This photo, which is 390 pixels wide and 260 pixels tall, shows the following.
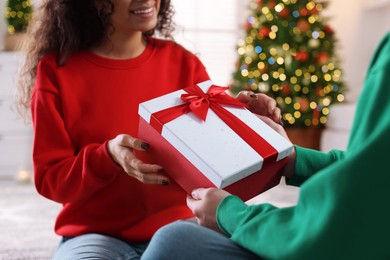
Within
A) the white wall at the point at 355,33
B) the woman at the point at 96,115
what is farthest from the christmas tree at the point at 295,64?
the woman at the point at 96,115

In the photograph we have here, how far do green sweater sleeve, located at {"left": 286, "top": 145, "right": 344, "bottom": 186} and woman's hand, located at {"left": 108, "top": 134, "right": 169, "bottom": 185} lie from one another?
29 centimetres

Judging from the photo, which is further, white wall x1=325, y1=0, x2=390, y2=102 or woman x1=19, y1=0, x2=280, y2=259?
white wall x1=325, y1=0, x2=390, y2=102

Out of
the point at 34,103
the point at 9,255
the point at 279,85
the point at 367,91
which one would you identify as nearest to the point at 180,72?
the point at 34,103

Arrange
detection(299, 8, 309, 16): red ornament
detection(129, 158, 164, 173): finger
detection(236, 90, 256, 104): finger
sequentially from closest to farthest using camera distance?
detection(129, 158, 164, 173): finger, detection(236, 90, 256, 104): finger, detection(299, 8, 309, 16): red ornament

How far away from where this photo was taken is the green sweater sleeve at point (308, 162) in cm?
102

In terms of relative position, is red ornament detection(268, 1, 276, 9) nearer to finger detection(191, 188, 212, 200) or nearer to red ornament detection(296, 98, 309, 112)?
red ornament detection(296, 98, 309, 112)

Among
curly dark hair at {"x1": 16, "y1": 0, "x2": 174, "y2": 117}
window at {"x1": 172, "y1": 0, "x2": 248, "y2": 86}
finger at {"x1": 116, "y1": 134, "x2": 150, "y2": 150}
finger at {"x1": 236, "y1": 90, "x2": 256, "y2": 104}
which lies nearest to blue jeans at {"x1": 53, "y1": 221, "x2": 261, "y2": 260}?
finger at {"x1": 116, "y1": 134, "x2": 150, "y2": 150}

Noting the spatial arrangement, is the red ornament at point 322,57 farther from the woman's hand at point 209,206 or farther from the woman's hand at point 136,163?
the woman's hand at point 209,206

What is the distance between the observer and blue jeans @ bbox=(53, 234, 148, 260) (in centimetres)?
100

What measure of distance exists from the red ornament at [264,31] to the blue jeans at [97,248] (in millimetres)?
2749

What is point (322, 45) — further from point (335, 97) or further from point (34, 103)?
point (34, 103)

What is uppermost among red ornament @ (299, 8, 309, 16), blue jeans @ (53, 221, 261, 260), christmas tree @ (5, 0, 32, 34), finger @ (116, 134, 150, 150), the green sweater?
the green sweater

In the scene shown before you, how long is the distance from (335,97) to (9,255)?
2.60 m

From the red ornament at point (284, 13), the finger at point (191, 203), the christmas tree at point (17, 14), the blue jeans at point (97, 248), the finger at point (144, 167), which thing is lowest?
the christmas tree at point (17, 14)
